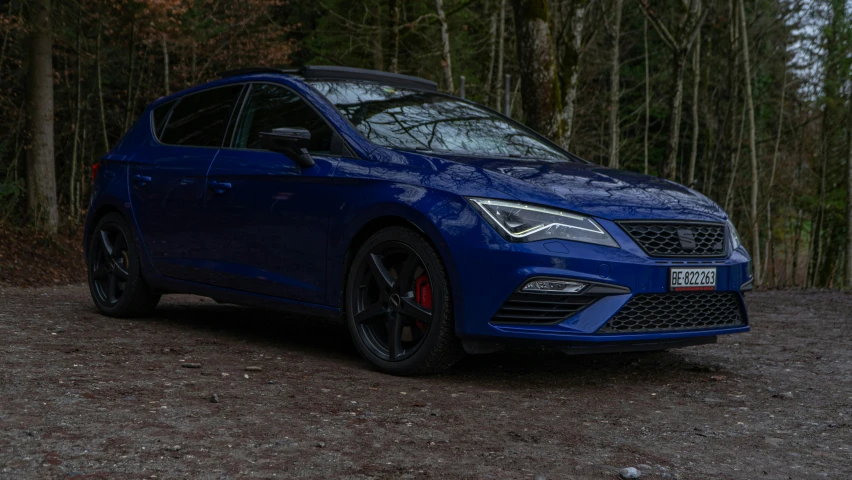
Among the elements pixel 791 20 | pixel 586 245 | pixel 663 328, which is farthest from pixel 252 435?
pixel 791 20

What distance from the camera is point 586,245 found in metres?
4.68

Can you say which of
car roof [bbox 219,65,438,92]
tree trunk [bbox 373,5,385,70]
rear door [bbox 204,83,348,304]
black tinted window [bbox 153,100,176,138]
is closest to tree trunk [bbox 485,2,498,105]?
tree trunk [bbox 373,5,385,70]

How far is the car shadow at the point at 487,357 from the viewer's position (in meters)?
5.38

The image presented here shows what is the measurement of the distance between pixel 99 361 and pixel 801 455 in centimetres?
358

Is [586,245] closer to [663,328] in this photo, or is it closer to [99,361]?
[663,328]

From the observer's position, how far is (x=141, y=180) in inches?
271

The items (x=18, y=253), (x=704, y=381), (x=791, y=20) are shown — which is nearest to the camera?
(x=704, y=381)

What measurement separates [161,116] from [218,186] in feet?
4.52

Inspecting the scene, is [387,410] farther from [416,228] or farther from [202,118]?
[202,118]

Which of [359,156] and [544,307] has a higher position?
[359,156]

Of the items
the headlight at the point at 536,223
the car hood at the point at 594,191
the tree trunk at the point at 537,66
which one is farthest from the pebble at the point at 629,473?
the tree trunk at the point at 537,66

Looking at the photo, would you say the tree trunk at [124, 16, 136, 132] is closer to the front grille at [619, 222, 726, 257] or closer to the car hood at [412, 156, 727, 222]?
the car hood at [412, 156, 727, 222]

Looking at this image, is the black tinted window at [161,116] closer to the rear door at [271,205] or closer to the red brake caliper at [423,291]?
the rear door at [271,205]

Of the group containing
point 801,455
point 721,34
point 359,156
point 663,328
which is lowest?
point 801,455
